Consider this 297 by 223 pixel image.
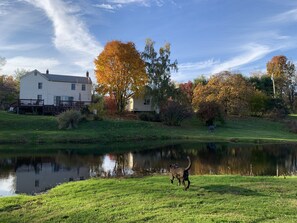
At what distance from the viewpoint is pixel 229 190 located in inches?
396

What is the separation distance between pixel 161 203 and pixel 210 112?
39.4 metres

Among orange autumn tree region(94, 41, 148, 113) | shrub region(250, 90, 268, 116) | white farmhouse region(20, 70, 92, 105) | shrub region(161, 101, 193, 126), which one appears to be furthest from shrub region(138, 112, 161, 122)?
shrub region(250, 90, 268, 116)

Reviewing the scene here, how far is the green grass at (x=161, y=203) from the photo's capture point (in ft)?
24.3

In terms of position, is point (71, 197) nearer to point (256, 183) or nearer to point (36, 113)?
point (256, 183)

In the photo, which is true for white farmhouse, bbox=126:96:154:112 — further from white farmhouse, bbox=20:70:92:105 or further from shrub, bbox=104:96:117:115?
white farmhouse, bbox=20:70:92:105

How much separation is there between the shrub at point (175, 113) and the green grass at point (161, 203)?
110 feet

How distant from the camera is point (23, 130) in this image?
36.0 metres

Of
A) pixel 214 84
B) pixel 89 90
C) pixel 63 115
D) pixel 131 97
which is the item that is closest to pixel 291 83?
pixel 214 84

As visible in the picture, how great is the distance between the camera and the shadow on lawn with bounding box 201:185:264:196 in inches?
381

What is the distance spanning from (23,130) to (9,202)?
28.0 metres

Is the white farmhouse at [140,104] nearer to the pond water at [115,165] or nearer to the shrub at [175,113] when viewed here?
the shrub at [175,113]

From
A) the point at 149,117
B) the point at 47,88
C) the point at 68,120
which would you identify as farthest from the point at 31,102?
the point at 149,117

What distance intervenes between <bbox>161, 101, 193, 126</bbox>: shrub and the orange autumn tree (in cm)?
849

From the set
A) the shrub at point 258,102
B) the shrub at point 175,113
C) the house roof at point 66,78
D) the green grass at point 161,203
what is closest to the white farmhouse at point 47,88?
the house roof at point 66,78
